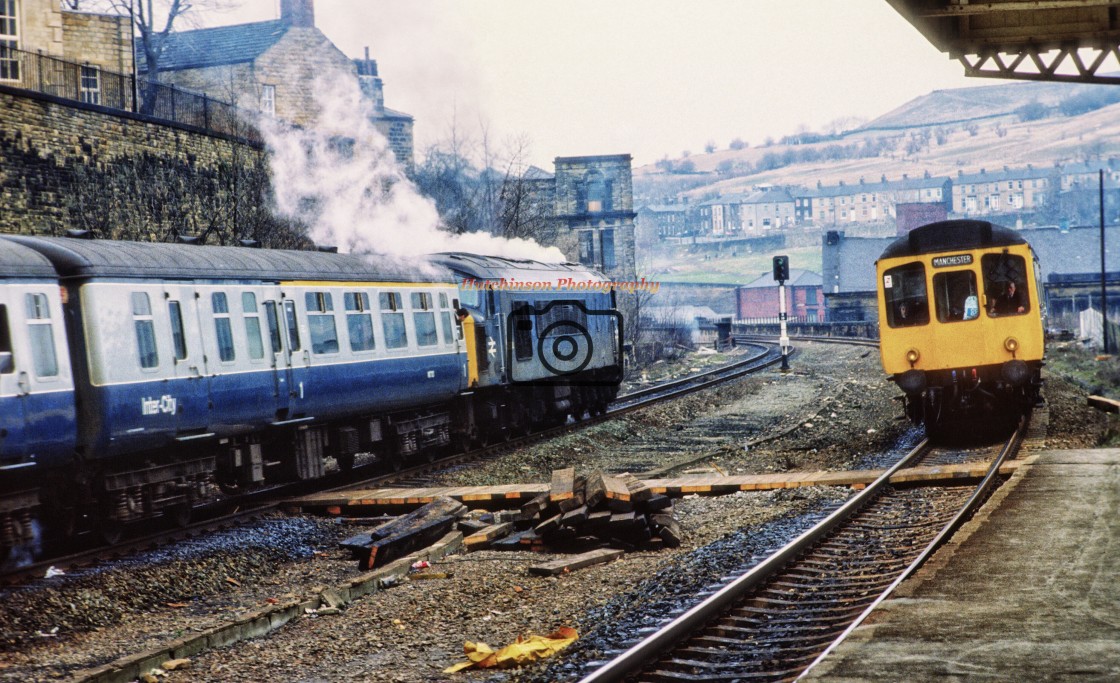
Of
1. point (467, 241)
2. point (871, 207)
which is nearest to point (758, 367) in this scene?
point (467, 241)

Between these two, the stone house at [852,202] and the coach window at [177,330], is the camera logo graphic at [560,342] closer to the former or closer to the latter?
the coach window at [177,330]

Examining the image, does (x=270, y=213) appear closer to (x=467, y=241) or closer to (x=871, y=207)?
(x=467, y=241)

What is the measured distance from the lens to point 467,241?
2380 cm

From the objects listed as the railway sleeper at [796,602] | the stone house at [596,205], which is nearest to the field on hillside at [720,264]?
the stone house at [596,205]

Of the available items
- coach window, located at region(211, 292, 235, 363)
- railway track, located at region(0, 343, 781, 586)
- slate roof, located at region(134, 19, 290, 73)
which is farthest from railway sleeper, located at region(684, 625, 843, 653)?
slate roof, located at region(134, 19, 290, 73)

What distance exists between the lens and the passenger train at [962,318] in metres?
16.7

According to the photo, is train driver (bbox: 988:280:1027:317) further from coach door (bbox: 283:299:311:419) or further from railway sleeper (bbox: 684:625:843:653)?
railway sleeper (bbox: 684:625:843:653)

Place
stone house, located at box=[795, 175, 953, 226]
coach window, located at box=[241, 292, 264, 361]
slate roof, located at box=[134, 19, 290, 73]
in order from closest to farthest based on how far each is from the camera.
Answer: coach window, located at box=[241, 292, 264, 361] → slate roof, located at box=[134, 19, 290, 73] → stone house, located at box=[795, 175, 953, 226]

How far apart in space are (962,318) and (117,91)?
2121cm

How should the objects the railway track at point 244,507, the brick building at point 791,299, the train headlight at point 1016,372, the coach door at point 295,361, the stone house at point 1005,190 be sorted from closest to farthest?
the railway track at point 244,507 → the coach door at point 295,361 → the train headlight at point 1016,372 → the brick building at point 791,299 → the stone house at point 1005,190

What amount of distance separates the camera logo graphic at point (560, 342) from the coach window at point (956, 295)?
6.72 metres

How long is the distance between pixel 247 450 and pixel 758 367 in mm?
23059

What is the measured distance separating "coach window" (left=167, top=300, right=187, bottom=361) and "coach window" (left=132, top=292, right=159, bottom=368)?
319 millimetres

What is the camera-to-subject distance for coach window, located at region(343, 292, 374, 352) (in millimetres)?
15771
